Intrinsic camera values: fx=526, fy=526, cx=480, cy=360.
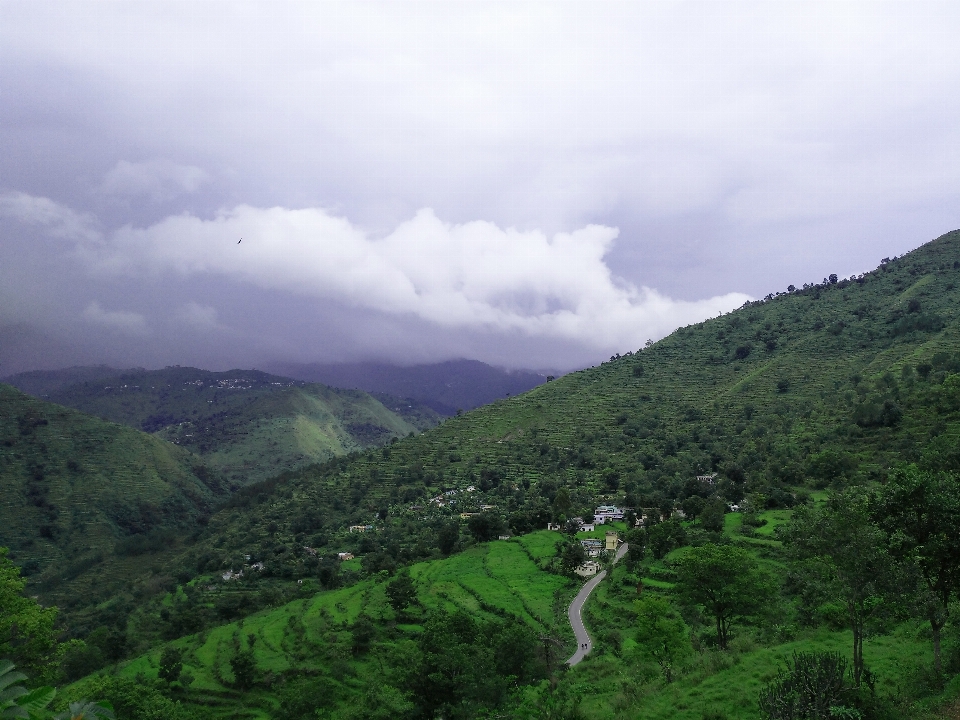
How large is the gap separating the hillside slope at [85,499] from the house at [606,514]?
2979 inches

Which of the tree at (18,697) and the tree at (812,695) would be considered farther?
the tree at (812,695)

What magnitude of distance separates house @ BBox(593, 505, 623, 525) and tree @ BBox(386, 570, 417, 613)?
1028 inches

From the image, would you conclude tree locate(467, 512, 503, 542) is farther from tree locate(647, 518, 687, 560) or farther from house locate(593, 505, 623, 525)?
tree locate(647, 518, 687, 560)

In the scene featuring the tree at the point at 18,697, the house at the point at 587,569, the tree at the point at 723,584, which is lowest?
the house at the point at 587,569

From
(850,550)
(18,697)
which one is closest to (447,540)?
(850,550)

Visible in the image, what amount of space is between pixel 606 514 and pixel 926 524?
175 feet

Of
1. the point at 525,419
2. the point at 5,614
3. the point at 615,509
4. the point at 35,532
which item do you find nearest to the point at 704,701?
the point at 5,614

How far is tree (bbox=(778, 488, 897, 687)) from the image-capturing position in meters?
14.4

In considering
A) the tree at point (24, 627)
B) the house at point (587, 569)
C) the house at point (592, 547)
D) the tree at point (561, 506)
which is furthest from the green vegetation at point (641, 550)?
the tree at point (24, 627)

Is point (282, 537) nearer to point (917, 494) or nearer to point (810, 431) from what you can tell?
point (810, 431)

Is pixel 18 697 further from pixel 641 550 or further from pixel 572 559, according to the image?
pixel 572 559

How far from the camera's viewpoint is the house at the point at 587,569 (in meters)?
50.2

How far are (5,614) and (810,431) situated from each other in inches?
2941

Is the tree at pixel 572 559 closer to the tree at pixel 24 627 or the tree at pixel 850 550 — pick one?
the tree at pixel 850 550
